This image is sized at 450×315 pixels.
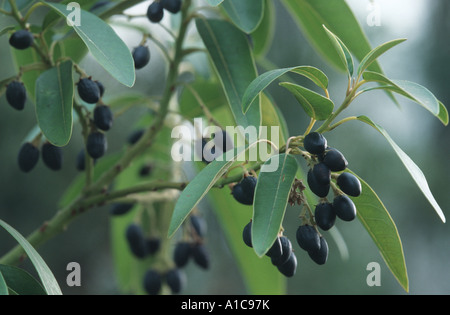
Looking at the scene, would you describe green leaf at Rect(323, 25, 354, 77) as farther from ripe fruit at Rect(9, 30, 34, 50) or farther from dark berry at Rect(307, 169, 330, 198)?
ripe fruit at Rect(9, 30, 34, 50)

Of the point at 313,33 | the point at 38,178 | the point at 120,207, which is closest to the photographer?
the point at 313,33

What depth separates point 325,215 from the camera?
73 centimetres

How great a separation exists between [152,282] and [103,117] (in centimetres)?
57

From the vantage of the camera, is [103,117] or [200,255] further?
[200,255]

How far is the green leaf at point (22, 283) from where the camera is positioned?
82 cm

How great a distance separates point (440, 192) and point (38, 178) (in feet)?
8.87

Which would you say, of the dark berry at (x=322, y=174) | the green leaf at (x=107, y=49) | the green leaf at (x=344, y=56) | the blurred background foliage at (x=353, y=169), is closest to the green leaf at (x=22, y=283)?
the green leaf at (x=107, y=49)

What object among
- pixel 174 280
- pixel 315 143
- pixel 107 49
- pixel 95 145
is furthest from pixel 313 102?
pixel 174 280

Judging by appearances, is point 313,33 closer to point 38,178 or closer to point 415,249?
point 38,178

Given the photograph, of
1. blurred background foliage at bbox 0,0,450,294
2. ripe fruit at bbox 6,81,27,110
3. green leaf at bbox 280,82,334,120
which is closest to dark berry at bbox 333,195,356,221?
green leaf at bbox 280,82,334,120

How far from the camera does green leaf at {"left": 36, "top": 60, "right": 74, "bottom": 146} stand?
828 mm

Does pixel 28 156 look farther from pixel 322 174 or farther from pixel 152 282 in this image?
pixel 322 174

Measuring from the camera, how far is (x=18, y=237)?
2.51ft
